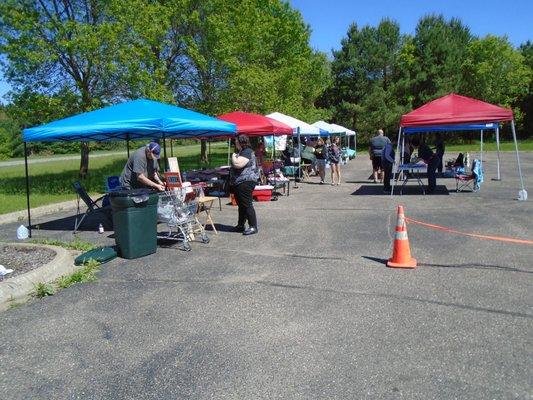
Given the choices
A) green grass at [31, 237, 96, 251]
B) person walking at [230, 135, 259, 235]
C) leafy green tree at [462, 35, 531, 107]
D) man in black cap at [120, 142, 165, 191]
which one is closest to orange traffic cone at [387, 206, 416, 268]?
person walking at [230, 135, 259, 235]

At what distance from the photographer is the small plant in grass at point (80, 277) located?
19.1ft

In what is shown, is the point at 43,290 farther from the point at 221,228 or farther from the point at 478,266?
the point at 478,266

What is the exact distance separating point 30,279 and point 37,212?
6.75 m

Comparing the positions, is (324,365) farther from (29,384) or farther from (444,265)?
(444,265)

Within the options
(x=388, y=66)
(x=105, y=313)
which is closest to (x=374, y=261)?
(x=105, y=313)

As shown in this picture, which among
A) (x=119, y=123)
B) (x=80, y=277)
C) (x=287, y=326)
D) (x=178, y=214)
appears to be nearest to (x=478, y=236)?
(x=287, y=326)

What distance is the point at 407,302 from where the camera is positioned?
4.86 m

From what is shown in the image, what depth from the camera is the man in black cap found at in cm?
826

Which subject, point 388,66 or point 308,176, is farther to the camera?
point 388,66

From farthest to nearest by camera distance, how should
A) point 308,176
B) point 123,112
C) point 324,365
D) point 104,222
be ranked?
point 308,176 → point 104,222 → point 123,112 → point 324,365

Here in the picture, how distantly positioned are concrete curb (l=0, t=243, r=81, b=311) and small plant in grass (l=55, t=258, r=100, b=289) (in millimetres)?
134

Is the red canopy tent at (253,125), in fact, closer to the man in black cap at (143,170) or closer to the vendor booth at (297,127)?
the vendor booth at (297,127)

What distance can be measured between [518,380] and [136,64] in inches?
636

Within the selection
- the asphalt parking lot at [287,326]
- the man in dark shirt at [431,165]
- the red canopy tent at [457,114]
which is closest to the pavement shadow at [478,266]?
the asphalt parking lot at [287,326]
